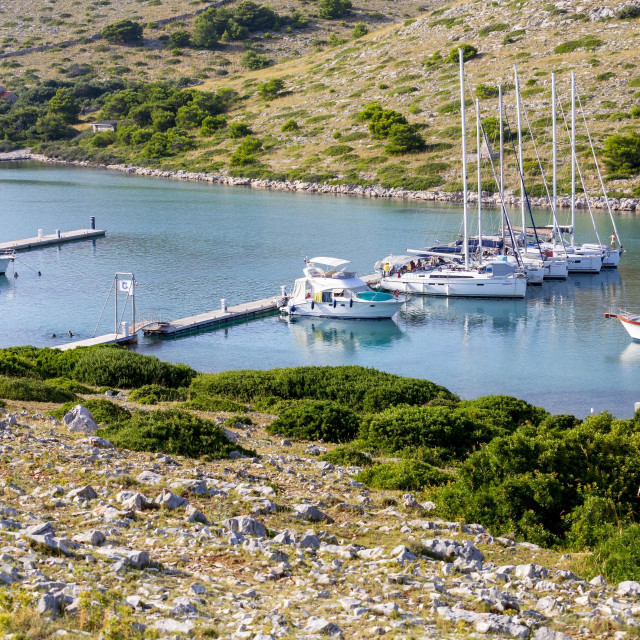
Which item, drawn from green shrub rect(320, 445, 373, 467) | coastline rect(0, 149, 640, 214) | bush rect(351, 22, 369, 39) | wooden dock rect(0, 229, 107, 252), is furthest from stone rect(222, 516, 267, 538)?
bush rect(351, 22, 369, 39)

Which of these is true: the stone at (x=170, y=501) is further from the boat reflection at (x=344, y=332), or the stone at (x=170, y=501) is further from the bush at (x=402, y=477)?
the boat reflection at (x=344, y=332)

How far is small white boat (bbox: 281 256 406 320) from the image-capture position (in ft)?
151

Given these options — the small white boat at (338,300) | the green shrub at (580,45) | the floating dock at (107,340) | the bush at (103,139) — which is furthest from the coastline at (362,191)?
the floating dock at (107,340)

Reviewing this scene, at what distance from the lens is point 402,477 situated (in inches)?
587

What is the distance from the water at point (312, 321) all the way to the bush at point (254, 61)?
79.8 metres

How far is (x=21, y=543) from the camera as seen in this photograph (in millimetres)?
10008

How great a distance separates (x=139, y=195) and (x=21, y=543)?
91.2m

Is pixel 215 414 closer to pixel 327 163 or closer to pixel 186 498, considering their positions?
pixel 186 498

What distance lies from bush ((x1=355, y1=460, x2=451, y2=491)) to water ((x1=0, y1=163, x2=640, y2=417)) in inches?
663

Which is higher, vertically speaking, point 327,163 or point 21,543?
point 327,163

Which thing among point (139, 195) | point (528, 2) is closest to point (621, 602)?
point (139, 195)

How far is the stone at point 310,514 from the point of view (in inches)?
488

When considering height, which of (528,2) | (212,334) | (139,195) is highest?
(528,2)

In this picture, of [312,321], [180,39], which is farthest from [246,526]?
[180,39]
